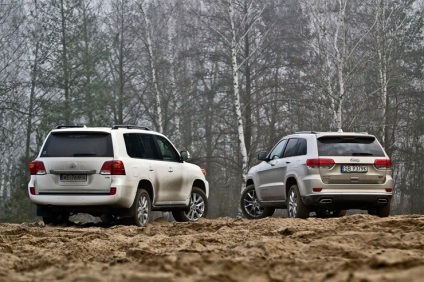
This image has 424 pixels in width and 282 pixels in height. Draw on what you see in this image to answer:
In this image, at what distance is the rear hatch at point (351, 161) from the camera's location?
16.6 meters

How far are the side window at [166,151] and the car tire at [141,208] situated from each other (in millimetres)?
1310

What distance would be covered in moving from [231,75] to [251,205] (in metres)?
22.0

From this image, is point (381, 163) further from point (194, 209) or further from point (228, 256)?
point (228, 256)

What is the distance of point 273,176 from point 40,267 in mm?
11556

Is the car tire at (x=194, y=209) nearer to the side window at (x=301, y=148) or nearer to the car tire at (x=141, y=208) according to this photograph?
the car tire at (x=141, y=208)

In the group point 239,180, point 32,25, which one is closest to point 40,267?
point 239,180

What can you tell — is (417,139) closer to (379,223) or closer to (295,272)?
(379,223)

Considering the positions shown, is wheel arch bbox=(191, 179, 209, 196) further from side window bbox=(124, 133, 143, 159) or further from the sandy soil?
the sandy soil

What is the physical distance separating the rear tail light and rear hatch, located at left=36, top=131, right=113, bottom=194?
6 centimetres

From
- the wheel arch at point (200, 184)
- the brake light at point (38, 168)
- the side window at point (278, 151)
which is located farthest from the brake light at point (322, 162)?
the brake light at point (38, 168)

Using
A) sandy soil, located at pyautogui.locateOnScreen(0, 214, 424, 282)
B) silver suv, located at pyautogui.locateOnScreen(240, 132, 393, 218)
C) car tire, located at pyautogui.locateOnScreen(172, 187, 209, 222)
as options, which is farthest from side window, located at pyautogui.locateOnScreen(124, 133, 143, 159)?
sandy soil, located at pyautogui.locateOnScreen(0, 214, 424, 282)

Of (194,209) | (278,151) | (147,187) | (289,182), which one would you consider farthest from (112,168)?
(278,151)

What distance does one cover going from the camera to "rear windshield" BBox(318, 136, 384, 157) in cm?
1673

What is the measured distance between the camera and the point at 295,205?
17266mm
